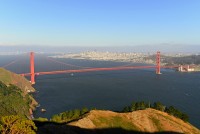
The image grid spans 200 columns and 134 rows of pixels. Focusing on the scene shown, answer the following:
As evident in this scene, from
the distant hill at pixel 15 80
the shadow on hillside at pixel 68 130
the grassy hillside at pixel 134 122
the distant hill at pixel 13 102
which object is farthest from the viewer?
the distant hill at pixel 15 80

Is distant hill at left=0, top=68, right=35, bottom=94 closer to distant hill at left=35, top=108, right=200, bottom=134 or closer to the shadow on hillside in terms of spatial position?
distant hill at left=35, top=108, right=200, bottom=134

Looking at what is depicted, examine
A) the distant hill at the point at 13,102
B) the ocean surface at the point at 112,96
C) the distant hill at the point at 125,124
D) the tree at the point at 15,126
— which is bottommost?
the ocean surface at the point at 112,96

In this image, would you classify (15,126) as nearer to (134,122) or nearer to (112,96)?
(134,122)

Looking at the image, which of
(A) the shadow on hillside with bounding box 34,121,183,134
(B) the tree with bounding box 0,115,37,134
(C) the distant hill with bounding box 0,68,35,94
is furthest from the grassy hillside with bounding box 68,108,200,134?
(C) the distant hill with bounding box 0,68,35,94

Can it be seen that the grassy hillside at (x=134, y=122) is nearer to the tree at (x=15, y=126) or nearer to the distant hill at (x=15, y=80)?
the tree at (x=15, y=126)

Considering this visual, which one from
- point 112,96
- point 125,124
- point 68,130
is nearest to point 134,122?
point 125,124

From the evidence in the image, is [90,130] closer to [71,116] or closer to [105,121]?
[105,121]

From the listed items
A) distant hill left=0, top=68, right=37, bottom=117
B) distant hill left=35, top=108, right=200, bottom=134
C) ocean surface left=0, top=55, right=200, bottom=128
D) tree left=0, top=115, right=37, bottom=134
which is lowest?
ocean surface left=0, top=55, right=200, bottom=128

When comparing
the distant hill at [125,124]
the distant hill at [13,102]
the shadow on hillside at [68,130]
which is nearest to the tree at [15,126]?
the shadow on hillside at [68,130]

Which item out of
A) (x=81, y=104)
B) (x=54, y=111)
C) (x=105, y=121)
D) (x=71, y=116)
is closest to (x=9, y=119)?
(x=105, y=121)
